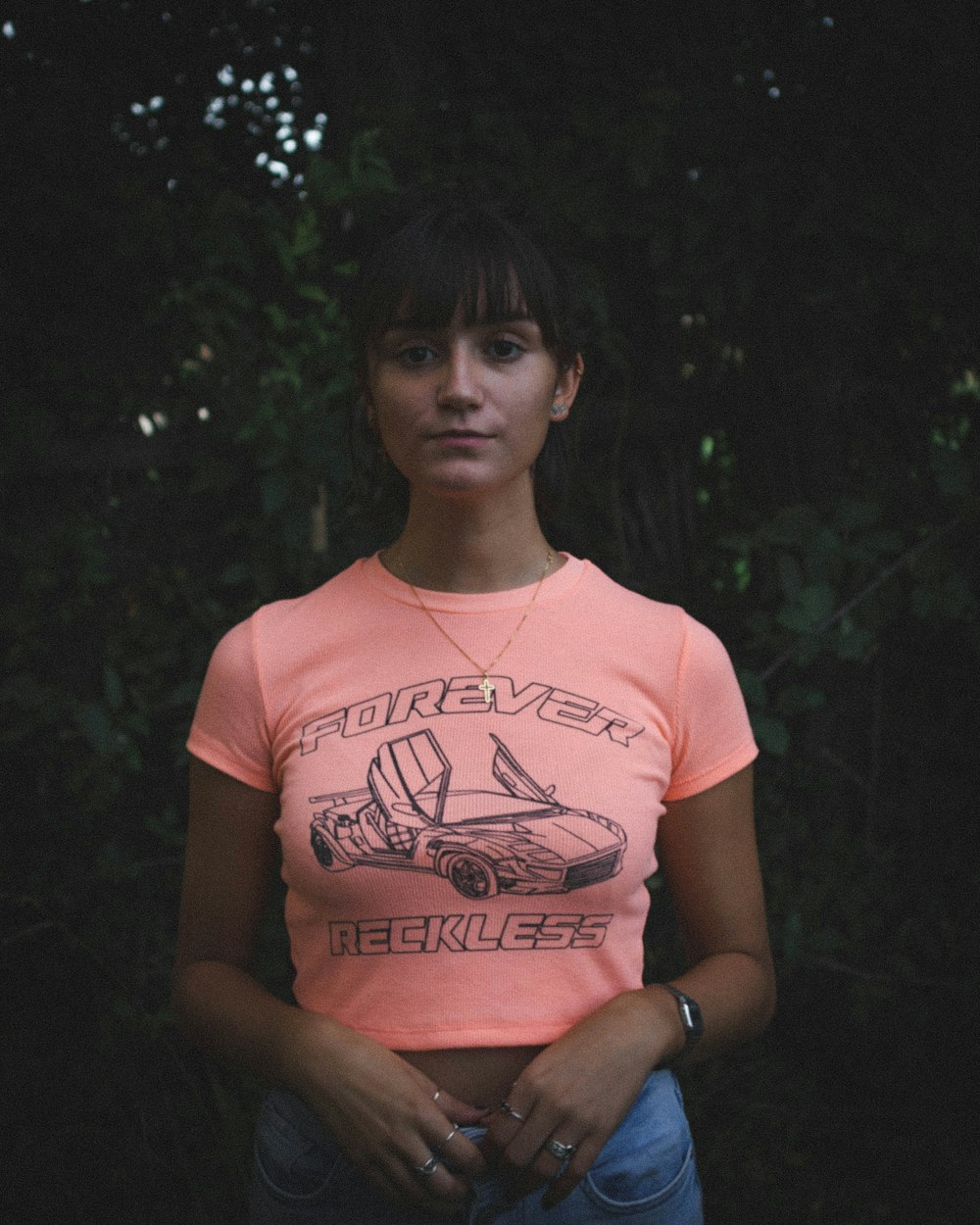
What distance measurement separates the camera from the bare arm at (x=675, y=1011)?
3.77ft

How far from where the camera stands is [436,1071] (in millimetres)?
1228

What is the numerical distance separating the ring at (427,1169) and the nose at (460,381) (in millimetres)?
909

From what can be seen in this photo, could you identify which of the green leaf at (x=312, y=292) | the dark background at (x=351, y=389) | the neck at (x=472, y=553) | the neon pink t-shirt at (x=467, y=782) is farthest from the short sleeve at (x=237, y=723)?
the green leaf at (x=312, y=292)

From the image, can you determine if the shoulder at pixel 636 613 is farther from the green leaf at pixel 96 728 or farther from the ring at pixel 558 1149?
the green leaf at pixel 96 728

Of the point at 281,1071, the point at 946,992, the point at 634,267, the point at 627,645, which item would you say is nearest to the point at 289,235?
the point at 634,267

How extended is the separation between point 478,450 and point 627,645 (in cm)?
33

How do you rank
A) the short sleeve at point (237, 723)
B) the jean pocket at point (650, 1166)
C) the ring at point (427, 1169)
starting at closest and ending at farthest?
1. the ring at point (427, 1169)
2. the jean pocket at point (650, 1166)
3. the short sleeve at point (237, 723)

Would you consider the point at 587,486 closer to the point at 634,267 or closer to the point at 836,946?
the point at 634,267

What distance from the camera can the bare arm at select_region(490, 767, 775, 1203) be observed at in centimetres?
115

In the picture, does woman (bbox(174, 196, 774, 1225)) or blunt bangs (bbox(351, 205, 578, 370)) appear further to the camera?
blunt bangs (bbox(351, 205, 578, 370))

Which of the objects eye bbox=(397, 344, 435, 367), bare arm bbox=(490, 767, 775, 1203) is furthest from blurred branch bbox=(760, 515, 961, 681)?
eye bbox=(397, 344, 435, 367)

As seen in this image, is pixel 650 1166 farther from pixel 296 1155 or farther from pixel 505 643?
pixel 505 643

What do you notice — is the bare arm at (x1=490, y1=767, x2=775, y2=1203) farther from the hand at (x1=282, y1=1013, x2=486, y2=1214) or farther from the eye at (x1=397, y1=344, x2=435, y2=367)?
the eye at (x1=397, y1=344, x2=435, y2=367)

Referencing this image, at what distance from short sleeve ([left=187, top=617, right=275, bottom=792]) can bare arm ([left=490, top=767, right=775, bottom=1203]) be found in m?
0.53
